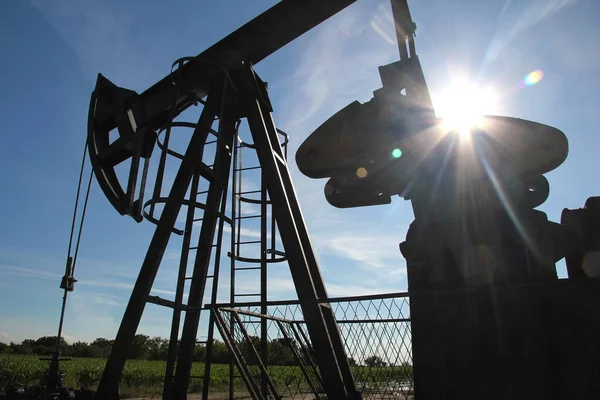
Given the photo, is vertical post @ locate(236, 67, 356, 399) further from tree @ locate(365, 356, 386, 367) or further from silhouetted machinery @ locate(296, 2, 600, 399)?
silhouetted machinery @ locate(296, 2, 600, 399)

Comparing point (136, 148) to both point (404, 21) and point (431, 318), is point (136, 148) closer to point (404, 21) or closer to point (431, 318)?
point (404, 21)

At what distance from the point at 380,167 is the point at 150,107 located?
16.4 feet

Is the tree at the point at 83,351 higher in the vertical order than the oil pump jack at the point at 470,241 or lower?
lower

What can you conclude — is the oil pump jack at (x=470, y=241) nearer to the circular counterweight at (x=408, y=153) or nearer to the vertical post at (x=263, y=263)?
the circular counterweight at (x=408, y=153)

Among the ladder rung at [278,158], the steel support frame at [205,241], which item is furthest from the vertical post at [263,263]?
the ladder rung at [278,158]

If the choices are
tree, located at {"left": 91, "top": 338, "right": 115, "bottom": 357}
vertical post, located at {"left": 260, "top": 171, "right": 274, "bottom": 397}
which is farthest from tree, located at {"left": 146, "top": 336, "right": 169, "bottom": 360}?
vertical post, located at {"left": 260, "top": 171, "right": 274, "bottom": 397}

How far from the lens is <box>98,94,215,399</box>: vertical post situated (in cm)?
493

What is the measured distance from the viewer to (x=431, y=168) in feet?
9.25

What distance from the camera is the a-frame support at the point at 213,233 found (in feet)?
13.4

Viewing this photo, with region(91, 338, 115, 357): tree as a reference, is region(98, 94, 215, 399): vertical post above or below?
above

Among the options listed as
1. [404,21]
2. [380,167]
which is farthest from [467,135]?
[404,21]

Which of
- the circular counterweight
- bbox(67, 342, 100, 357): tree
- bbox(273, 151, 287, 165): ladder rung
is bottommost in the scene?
bbox(67, 342, 100, 357): tree

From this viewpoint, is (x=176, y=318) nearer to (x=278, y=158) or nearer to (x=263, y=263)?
(x=263, y=263)

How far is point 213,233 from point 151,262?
34.6 inches
